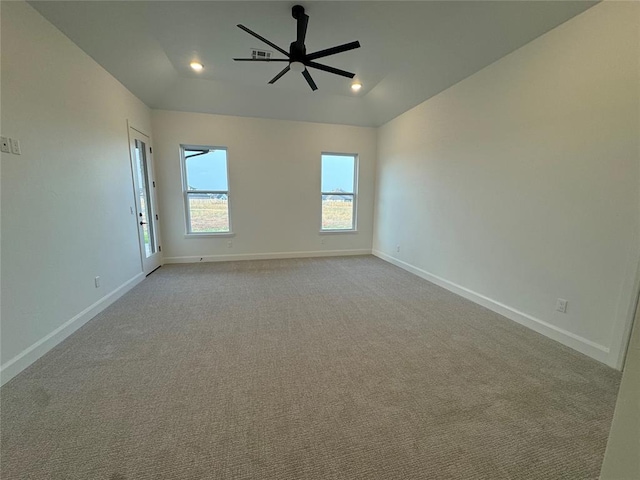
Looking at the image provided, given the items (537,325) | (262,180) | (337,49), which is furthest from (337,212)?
(537,325)

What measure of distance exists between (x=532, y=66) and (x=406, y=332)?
291 centimetres

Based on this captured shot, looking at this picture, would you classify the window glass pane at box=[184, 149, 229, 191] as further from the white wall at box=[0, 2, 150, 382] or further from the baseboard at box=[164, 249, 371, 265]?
the white wall at box=[0, 2, 150, 382]

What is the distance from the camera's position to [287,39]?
2.99 m

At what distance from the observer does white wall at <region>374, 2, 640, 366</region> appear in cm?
195

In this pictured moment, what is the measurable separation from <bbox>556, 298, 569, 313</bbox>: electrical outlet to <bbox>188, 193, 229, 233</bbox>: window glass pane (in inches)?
198

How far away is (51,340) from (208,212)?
3181mm

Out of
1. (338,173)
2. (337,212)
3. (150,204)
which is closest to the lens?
(150,204)

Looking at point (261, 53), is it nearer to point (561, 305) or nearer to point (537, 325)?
point (561, 305)

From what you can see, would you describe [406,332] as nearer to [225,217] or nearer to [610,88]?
[610,88]

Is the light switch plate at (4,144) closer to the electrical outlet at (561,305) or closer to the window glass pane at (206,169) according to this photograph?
the window glass pane at (206,169)

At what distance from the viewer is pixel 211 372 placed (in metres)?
1.92

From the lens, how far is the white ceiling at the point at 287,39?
93.0 inches

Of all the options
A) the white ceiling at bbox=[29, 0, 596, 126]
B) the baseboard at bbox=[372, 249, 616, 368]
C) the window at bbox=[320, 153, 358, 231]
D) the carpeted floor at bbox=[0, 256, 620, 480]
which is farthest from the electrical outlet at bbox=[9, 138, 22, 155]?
the baseboard at bbox=[372, 249, 616, 368]

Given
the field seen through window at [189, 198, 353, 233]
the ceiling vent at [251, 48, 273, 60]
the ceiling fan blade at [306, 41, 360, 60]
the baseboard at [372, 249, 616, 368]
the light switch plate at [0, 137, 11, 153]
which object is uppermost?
the ceiling vent at [251, 48, 273, 60]
